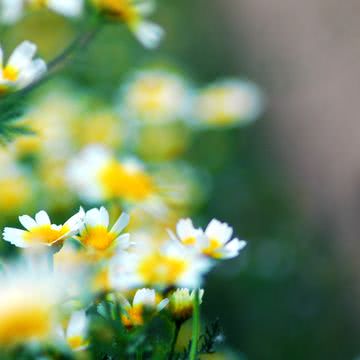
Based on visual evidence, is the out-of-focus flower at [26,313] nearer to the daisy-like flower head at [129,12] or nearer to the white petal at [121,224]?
the white petal at [121,224]

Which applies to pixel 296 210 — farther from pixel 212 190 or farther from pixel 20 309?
pixel 20 309

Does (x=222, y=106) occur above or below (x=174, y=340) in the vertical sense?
below

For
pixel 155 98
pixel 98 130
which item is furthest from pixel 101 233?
pixel 155 98

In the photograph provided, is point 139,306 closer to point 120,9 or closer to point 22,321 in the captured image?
point 22,321

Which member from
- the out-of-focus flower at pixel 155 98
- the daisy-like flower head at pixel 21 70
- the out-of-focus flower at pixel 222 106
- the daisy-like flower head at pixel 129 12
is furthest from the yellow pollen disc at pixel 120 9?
the out-of-focus flower at pixel 222 106

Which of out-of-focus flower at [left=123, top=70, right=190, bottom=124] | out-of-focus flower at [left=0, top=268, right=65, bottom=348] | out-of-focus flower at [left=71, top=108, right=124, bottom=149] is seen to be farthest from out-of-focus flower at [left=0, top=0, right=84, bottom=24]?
out-of-focus flower at [left=123, top=70, right=190, bottom=124]

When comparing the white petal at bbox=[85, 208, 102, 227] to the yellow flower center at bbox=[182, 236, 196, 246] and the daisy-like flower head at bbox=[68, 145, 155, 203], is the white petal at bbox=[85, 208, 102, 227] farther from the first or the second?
the daisy-like flower head at bbox=[68, 145, 155, 203]

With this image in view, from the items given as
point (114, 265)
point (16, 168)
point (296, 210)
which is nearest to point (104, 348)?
point (114, 265)
